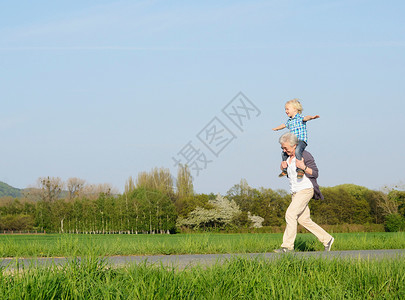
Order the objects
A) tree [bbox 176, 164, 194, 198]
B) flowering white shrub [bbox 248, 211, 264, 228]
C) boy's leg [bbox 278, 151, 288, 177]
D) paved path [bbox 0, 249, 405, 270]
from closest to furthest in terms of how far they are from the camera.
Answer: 1. paved path [bbox 0, 249, 405, 270]
2. boy's leg [bbox 278, 151, 288, 177]
3. flowering white shrub [bbox 248, 211, 264, 228]
4. tree [bbox 176, 164, 194, 198]

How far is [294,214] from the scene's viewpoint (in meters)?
8.52

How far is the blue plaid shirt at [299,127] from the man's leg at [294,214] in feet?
3.46

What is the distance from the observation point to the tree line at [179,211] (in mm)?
39719

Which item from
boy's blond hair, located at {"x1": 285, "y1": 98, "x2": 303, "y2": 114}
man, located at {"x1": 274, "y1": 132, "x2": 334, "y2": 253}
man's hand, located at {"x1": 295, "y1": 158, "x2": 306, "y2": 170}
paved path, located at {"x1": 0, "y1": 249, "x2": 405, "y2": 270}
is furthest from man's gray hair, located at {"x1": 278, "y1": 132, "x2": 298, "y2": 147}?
paved path, located at {"x1": 0, "y1": 249, "x2": 405, "y2": 270}

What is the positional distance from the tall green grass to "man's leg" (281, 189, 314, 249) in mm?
2647

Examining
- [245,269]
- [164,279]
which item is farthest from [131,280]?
[245,269]

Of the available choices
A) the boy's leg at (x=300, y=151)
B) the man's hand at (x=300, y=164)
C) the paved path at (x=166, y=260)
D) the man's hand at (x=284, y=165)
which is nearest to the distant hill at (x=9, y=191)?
the man's hand at (x=284, y=165)

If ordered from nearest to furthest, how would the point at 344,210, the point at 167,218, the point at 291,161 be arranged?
the point at 291,161
the point at 167,218
the point at 344,210

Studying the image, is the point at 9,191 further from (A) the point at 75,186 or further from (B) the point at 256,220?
(B) the point at 256,220

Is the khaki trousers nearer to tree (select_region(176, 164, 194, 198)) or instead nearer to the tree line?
the tree line

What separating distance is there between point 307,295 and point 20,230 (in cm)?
4518

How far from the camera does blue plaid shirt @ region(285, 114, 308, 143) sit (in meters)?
9.01

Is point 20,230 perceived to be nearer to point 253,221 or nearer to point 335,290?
point 253,221

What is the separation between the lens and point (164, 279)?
4.56 m
